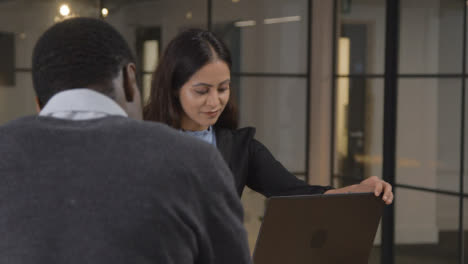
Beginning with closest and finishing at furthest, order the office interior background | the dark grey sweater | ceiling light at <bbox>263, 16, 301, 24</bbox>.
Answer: the dark grey sweater, the office interior background, ceiling light at <bbox>263, 16, 301, 24</bbox>

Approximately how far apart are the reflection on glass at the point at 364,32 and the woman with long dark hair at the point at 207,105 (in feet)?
12.6

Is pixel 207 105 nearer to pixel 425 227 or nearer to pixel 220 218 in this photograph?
pixel 220 218

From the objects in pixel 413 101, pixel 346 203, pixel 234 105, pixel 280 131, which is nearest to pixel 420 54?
pixel 413 101

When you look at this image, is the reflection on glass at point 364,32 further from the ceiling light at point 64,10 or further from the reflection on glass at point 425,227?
the ceiling light at point 64,10

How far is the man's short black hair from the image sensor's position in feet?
2.48

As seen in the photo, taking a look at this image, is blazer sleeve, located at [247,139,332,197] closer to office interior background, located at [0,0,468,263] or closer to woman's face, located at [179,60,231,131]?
woman's face, located at [179,60,231,131]

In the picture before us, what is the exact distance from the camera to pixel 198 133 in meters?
1.88

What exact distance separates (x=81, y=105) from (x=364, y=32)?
5.15 m

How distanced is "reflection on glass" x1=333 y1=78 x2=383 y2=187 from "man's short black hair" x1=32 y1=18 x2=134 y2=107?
494cm

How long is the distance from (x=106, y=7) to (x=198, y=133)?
3787 mm

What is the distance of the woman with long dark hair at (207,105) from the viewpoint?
1834 millimetres

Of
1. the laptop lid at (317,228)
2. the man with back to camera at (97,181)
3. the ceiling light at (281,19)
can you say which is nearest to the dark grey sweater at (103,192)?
the man with back to camera at (97,181)

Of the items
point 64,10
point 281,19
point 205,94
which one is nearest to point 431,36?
point 281,19

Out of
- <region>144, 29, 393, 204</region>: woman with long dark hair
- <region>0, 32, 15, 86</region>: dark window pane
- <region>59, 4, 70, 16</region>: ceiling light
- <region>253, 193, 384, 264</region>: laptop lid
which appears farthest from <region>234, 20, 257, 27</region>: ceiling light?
<region>253, 193, 384, 264</region>: laptop lid
